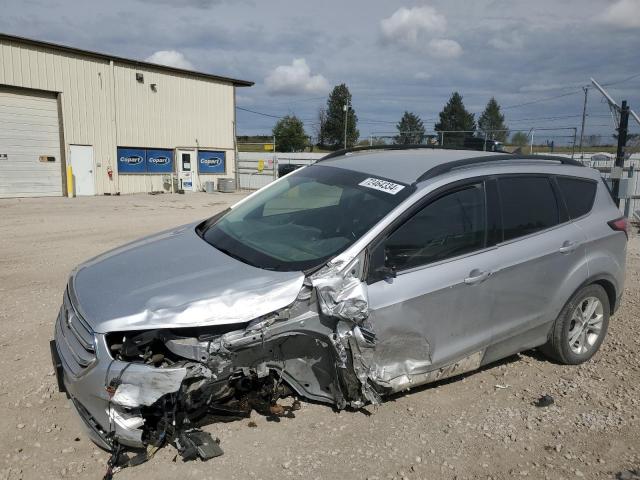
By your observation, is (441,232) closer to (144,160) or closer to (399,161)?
(399,161)

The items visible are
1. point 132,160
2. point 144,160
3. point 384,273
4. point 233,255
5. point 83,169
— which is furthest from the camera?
point 144,160

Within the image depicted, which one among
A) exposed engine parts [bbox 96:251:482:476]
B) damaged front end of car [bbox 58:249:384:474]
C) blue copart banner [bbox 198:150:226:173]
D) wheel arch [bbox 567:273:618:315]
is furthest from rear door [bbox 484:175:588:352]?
blue copart banner [bbox 198:150:226:173]

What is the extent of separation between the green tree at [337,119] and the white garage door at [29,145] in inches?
1809

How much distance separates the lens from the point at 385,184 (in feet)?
12.1

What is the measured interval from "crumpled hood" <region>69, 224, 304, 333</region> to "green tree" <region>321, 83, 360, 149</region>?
2440 inches

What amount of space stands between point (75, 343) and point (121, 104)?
22084 millimetres

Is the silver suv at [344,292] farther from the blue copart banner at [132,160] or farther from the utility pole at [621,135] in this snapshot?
the blue copart banner at [132,160]

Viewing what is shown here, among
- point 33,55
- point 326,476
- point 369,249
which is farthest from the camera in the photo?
point 33,55

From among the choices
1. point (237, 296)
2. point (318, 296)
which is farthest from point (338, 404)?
point (237, 296)

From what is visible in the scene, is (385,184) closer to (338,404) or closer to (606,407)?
(338,404)

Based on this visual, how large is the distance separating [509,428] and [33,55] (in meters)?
21.8

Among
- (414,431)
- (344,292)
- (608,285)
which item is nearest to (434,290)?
(344,292)

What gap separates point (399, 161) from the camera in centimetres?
409

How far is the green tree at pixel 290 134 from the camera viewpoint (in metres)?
64.9
